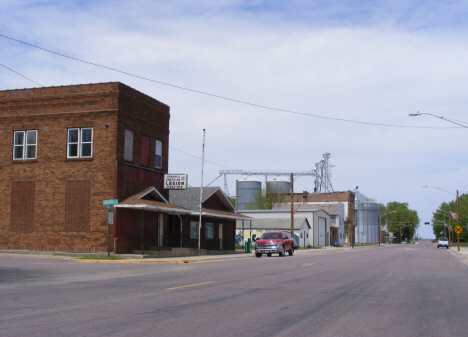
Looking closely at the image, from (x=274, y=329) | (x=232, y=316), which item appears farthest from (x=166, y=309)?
(x=274, y=329)

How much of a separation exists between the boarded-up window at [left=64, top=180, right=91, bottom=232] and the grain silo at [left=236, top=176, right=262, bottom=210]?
67547 millimetres

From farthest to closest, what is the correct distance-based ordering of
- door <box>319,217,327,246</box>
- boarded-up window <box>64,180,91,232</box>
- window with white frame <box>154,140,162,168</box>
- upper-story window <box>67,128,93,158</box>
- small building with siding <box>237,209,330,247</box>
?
1. door <box>319,217,327,246</box>
2. small building with siding <box>237,209,330,247</box>
3. window with white frame <box>154,140,162,168</box>
4. upper-story window <box>67,128,93,158</box>
5. boarded-up window <box>64,180,91,232</box>

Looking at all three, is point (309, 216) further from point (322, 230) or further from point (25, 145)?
point (25, 145)

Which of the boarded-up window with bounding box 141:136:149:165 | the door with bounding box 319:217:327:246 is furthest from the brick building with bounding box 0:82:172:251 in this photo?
the door with bounding box 319:217:327:246

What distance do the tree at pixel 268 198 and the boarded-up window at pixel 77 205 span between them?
63741mm

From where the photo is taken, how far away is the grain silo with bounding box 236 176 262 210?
97.8 meters

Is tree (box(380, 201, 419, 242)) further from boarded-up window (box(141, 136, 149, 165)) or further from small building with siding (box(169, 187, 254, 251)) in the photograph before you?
boarded-up window (box(141, 136, 149, 165))

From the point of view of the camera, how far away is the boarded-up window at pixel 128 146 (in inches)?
1233

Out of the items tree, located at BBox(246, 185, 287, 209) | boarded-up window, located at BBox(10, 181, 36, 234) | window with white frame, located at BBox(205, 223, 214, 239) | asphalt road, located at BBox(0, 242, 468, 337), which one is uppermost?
tree, located at BBox(246, 185, 287, 209)

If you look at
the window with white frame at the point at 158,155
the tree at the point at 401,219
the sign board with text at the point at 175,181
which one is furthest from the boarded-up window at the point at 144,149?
the tree at the point at 401,219

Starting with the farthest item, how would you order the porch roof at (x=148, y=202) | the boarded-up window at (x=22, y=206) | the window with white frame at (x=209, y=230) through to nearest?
the window with white frame at (x=209, y=230) → the boarded-up window at (x=22, y=206) → the porch roof at (x=148, y=202)

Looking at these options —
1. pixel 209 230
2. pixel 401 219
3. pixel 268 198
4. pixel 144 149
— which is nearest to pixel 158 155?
pixel 144 149

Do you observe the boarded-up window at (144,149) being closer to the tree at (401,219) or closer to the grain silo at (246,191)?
the grain silo at (246,191)

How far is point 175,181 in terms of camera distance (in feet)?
113
